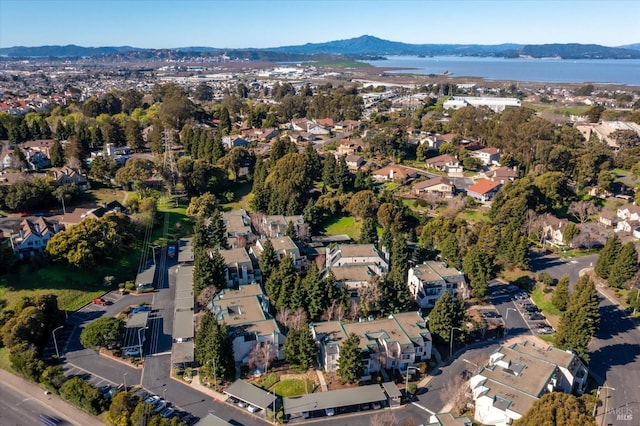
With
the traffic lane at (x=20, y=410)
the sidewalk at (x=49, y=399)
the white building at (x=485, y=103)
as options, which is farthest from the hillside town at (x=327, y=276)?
the white building at (x=485, y=103)

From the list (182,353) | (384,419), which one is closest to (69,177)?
(182,353)

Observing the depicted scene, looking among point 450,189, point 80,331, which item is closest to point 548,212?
point 450,189

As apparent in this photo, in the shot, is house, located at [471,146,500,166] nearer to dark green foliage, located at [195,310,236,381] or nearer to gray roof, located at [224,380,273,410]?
dark green foliage, located at [195,310,236,381]

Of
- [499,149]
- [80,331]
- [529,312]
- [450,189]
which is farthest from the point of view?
[499,149]

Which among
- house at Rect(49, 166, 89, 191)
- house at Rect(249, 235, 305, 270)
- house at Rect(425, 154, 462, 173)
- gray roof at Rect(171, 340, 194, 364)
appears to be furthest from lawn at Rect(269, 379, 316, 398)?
house at Rect(425, 154, 462, 173)

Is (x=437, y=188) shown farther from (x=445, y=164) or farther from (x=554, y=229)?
(x=554, y=229)

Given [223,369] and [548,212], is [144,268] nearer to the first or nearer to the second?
[223,369]

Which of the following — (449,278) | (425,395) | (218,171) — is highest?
(218,171)
